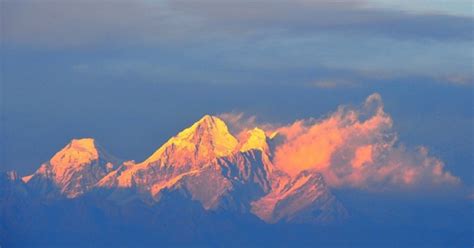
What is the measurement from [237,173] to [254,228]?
16183 mm

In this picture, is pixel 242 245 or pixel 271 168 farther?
pixel 242 245

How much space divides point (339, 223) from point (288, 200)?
10.0 meters

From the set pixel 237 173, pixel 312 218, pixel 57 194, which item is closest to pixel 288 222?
pixel 312 218

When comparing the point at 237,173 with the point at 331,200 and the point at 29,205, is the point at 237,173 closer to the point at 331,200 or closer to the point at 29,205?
the point at 331,200

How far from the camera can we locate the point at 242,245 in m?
198

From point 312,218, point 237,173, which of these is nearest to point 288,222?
point 312,218

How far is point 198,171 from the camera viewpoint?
193 metres

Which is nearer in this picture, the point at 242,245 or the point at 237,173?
the point at 237,173

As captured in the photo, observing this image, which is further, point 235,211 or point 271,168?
point 235,211

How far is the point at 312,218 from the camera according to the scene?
651ft

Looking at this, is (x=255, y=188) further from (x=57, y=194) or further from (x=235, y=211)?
(x=57, y=194)

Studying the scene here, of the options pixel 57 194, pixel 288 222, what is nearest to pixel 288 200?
pixel 288 222

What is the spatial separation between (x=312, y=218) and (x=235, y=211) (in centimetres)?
1032

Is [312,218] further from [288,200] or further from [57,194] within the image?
[57,194]
